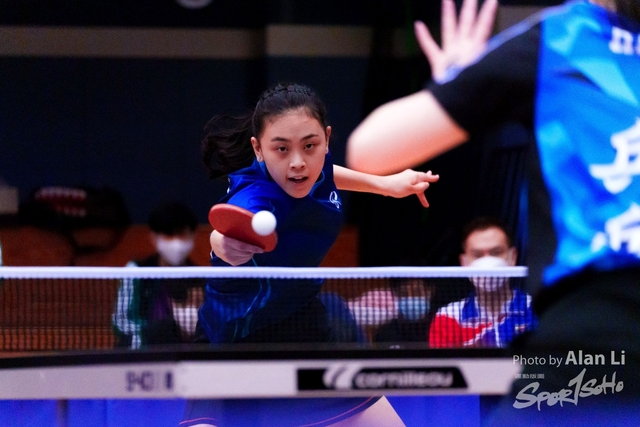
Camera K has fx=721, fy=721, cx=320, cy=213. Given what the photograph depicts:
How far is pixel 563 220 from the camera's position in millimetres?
1138

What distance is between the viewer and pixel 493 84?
3.64 feet

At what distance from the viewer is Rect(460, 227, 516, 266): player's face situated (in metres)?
2.36

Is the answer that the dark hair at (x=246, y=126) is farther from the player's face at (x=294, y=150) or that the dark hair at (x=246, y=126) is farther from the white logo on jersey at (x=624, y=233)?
the white logo on jersey at (x=624, y=233)

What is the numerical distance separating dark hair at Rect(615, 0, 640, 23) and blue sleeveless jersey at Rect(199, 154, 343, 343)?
39.1 inches

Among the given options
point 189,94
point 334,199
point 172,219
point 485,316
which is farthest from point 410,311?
point 189,94

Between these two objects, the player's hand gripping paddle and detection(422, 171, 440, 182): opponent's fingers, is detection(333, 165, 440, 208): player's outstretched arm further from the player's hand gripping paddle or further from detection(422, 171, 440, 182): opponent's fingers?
the player's hand gripping paddle

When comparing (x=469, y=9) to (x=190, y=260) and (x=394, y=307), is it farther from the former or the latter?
(x=190, y=260)

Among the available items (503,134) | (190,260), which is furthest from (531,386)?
(190,260)

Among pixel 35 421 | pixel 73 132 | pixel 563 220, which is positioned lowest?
pixel 35 421

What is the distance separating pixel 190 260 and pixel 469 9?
1.48 m

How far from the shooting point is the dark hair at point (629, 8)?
118cm

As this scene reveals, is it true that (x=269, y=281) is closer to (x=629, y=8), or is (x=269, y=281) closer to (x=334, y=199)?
(x=334, y=199)

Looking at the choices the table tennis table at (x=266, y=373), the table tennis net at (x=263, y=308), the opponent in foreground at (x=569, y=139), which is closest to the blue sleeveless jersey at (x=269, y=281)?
the table tennis net at (x=263, y=308)

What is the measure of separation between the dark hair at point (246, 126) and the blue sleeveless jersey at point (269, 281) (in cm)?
9
